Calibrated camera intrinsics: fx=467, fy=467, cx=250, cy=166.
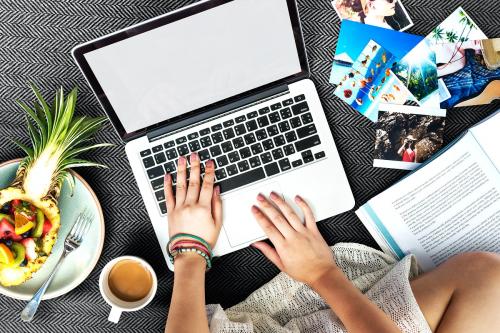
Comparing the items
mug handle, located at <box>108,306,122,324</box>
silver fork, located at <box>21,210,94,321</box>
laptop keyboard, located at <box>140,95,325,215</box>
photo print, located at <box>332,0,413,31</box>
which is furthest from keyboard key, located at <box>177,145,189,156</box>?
photo print, located at <box>332,0,413,31</box>

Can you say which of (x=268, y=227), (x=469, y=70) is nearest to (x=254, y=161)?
(x=268, y=227)

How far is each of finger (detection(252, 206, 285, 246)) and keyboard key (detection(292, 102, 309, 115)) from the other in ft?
0.68

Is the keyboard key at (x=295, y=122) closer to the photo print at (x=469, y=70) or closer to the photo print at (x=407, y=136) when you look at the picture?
the photo print at (x=407, y=136)

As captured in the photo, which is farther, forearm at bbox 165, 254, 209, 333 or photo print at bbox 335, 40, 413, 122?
photo print at bbox 335, 40, 413, 122

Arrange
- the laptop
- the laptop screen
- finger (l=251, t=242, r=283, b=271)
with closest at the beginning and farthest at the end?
the laptop screen → the laptop → finger (l=251, t=242, r=283, b=271)

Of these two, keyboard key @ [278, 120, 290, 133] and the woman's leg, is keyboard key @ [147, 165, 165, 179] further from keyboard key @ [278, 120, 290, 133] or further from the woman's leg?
the woman's leg

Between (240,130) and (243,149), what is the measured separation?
0.04m

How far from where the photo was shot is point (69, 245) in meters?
0.89

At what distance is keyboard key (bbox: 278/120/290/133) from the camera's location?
0.92 metres

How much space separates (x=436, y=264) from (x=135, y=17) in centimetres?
80

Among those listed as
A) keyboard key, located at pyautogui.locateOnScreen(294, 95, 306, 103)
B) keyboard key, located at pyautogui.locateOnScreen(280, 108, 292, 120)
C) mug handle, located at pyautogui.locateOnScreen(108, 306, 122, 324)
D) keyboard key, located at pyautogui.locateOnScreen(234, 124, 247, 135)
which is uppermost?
keyboard key, located at pyautogui.locateOnScreen(294, 95, 306, 103)

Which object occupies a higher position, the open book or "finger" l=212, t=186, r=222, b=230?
"finger" l=212, t=186, r=222, b=230

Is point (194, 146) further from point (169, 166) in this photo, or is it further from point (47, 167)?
point (47, 167)

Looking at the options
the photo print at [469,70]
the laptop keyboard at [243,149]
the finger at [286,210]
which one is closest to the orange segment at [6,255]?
the laptop keyboard at [243,149]
